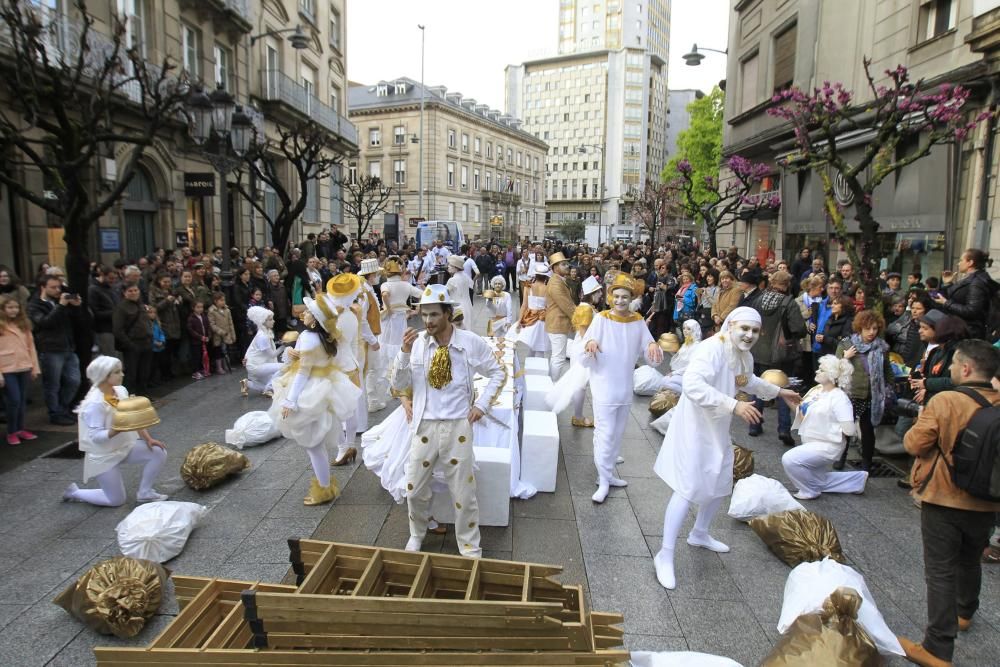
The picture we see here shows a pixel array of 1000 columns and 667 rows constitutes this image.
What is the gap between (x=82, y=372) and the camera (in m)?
8.64

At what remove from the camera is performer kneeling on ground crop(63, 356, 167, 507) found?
16.6 ft

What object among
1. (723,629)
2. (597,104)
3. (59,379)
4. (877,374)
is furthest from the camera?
(597,104)

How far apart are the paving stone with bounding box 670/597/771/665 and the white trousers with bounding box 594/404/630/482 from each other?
177 centimetres

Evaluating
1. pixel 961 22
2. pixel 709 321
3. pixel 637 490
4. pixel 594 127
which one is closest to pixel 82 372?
pixel 637 490

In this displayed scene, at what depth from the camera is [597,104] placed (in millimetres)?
103812

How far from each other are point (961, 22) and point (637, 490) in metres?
11.1

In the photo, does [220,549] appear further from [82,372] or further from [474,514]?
[82,372]

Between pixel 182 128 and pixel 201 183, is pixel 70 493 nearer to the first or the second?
pixel 201 183

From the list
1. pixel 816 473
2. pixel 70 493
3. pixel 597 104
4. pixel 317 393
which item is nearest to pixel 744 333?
pixel 816 473

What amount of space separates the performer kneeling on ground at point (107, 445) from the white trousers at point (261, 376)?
3.80 meters

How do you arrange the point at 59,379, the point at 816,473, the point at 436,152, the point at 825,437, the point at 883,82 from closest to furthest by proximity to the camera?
the point at 825,437
the point at 816,473
the point at 59,379
the point at 883,82
the point at 436,152

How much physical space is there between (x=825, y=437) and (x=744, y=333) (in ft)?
7.34

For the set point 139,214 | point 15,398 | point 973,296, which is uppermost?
point 139,214

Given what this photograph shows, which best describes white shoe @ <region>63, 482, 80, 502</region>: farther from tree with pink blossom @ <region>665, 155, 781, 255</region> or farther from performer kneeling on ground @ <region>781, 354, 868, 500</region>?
tree with pink blossom @ <region>665, 155, 781, 255</region>
